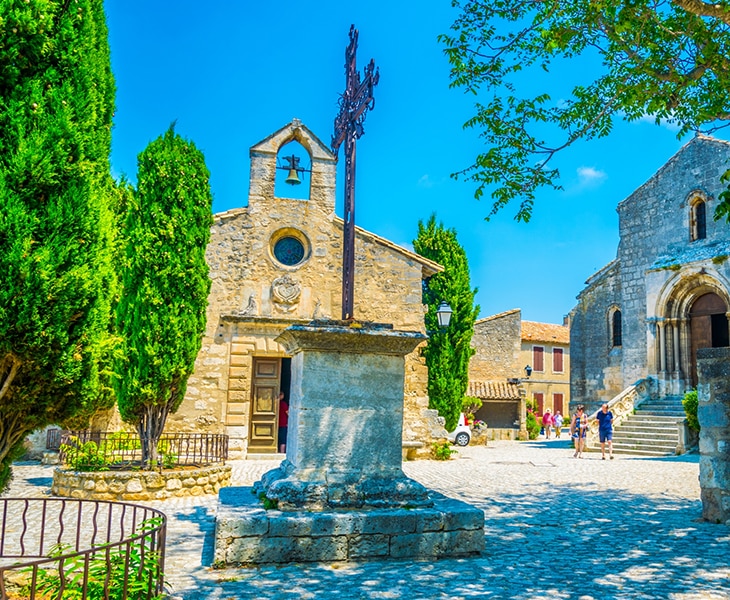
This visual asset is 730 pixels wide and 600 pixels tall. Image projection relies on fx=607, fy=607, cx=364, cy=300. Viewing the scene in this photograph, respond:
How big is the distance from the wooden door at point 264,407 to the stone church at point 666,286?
40.0 feet

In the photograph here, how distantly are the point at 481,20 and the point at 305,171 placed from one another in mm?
8344

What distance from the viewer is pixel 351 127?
6.35 metres

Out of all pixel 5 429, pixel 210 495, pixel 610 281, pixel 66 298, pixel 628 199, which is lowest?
pixel 210 495

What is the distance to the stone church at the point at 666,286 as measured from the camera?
61.2 ft

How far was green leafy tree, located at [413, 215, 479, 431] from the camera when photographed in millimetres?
19344

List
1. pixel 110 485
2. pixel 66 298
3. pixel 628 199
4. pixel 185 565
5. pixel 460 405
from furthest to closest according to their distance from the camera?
pixel 628 199 → pixel 460 405 → pixel 110 485 → pixel 185 565 → pixel 66 298

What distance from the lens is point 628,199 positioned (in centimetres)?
2188

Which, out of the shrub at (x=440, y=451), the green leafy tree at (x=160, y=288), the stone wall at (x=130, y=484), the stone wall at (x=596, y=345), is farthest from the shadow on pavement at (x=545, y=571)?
the stone wall at (x=596, y=345)

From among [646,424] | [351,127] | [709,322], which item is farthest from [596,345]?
[351,127]

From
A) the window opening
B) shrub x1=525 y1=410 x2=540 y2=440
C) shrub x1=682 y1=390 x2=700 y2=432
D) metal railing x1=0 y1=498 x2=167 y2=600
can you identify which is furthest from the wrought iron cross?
shrub x1=525 y1=410 x2=540 y2=440

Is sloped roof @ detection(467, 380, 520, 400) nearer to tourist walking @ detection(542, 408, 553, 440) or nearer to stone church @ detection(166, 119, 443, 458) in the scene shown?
tourist walking @ detection(542, 408, 553, 440)

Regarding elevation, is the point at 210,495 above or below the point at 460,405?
below

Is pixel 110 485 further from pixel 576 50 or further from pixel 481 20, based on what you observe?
pixel 576 50


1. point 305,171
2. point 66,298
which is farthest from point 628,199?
point 66,298
